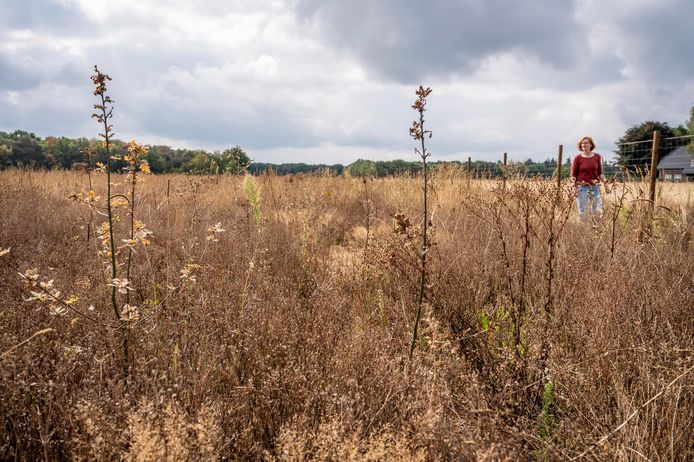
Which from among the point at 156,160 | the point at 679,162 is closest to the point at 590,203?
the point at 156,160

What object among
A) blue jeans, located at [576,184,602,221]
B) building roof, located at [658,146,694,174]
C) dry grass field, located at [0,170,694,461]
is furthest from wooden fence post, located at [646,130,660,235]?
building roof, located at [658,146,694,174]

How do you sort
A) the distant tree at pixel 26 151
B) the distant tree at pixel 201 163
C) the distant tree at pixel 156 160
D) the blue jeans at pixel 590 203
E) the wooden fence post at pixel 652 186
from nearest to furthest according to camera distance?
the blue jeans at pixel 590 203, the wooden fence post at pixel 652 186, the distant tree at pixel 201 163, the distant tree at pixel 156 160, the distant tree at pixel 26 151

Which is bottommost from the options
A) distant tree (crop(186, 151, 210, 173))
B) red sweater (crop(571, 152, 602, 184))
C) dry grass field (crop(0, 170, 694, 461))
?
dry grass field (crop(0, 170, 694, 461))

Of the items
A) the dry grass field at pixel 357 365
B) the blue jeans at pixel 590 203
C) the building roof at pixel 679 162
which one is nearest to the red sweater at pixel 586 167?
the blue jeans at pixel 590 203

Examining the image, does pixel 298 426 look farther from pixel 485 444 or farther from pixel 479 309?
pixel 479 309

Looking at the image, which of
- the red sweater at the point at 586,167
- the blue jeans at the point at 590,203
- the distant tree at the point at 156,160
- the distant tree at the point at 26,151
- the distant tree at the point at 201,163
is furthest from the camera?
the distant tree at the point at 26,151

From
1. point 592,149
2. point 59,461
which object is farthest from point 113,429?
point 592,149

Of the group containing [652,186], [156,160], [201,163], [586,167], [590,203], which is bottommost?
[590,203]

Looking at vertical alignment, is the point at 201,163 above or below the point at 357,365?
above

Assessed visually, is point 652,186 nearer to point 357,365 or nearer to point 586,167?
point 586,167

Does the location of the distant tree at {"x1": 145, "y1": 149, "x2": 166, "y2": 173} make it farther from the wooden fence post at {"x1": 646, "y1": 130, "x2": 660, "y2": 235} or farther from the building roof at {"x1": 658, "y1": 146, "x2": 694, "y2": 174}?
the building roof at {"x1": 658, "y1": 146, "x2": 694, "y2": 174}

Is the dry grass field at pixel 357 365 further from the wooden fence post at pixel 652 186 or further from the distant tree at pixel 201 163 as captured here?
the distant tree at pixel 201 163

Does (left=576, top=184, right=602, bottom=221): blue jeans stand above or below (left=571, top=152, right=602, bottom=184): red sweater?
below

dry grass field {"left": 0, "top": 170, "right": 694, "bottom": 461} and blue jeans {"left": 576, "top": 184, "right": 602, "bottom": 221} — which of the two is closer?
dry grass field {"left": 0, "top": 170, "right": 694, "bottom": 461}
